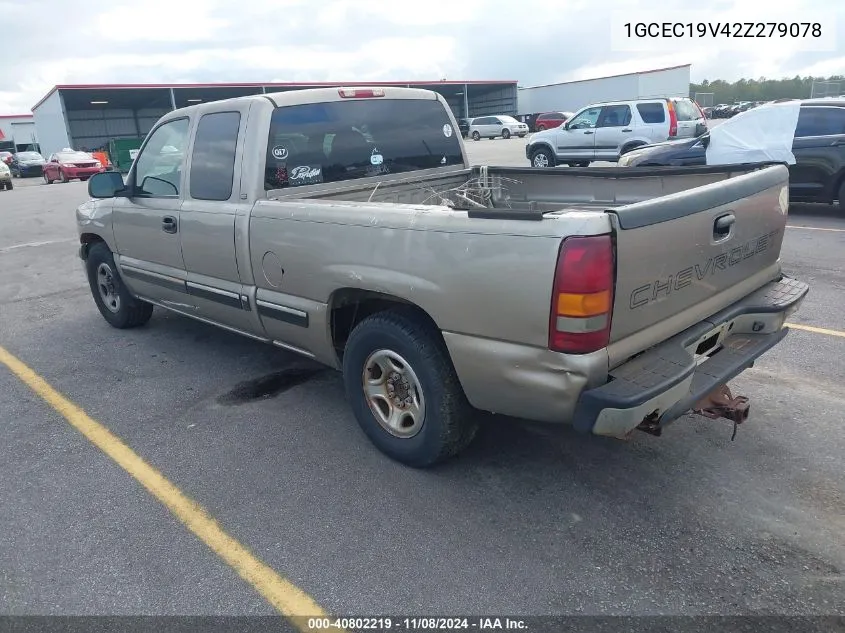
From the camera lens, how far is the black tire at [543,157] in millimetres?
18625

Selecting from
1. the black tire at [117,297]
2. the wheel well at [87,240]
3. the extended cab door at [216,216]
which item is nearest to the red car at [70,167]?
the wheel well at [87,240]

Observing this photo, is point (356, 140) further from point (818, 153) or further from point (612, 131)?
point (612, 131)

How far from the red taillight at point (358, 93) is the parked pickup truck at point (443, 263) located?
0.01 metres

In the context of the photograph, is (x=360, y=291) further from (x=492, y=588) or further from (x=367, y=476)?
(x=492, y=588)

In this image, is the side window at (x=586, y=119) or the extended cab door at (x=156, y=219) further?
the side window at (x=586, y=119)

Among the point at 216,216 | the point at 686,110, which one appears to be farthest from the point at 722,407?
the point at 686,110

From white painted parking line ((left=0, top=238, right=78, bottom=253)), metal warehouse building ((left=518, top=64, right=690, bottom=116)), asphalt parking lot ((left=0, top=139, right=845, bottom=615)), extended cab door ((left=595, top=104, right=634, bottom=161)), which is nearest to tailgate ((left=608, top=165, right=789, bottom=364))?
asphalt parking lot ((left=0, top=139, right=845, bottom=615))

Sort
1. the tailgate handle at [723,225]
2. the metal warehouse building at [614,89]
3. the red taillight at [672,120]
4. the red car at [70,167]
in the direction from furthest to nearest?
the metal warehouse building at [614,89] < the red car at [70,167] < the red taillight at [672,120] < the tailgate handle at [723,225]

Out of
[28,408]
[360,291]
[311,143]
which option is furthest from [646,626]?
[28,408]

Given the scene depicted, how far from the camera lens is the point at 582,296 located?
254 centimetres

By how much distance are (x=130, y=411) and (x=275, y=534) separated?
1.87 metres

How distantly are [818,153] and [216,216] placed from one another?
Result: 8973mm

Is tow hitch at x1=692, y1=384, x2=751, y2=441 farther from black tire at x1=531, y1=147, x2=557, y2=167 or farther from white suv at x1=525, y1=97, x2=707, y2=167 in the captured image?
black tire at x1=531, y1=147, x2=557, y2=167

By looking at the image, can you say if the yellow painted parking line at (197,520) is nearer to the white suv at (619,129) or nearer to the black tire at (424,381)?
the black tire at (424,381)
